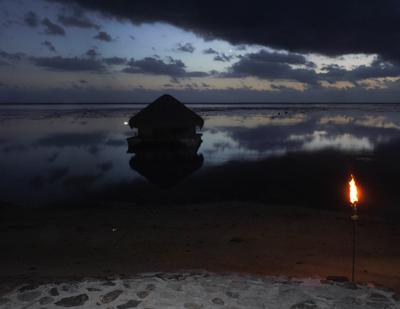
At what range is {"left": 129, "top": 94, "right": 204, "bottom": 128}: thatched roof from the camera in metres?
28.0

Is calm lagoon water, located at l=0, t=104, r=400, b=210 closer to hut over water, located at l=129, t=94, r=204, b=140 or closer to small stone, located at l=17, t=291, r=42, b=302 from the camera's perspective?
hut over water, located at l=129, t=94, r=204, b=140

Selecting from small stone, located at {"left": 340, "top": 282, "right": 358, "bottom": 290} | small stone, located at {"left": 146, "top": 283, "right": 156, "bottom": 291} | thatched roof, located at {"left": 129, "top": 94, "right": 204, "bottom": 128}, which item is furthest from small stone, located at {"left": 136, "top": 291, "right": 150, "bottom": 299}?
thatched roof, located at {"left": 129, "top": 94, "right": 204, "bottom": 128}

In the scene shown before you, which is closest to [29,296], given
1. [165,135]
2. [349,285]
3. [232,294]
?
[232,294]

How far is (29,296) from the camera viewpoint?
20.2ft

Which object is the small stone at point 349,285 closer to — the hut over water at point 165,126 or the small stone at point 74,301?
the small stone at point 74,301

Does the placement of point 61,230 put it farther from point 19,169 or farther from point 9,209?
point 19,169

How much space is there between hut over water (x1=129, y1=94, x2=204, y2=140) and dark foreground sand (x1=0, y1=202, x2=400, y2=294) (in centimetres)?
1334

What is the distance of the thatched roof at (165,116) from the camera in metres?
28.0

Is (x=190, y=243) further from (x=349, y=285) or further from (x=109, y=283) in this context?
(x=349, y=285)

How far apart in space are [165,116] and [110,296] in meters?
22.5

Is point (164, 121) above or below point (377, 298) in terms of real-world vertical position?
above

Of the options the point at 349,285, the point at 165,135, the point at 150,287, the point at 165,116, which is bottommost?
the point at 349,285

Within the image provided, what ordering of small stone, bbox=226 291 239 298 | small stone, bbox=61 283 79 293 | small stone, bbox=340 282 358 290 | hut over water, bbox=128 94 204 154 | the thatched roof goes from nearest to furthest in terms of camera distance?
small stone, bbox=226 291 239 298 < small stone, bbox=61 283 79 293 < small stone, bbox=340 282 358 290 < the thatched roof < hut over water, bbox=128 94 204 154

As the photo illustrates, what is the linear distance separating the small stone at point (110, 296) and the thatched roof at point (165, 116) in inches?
863
